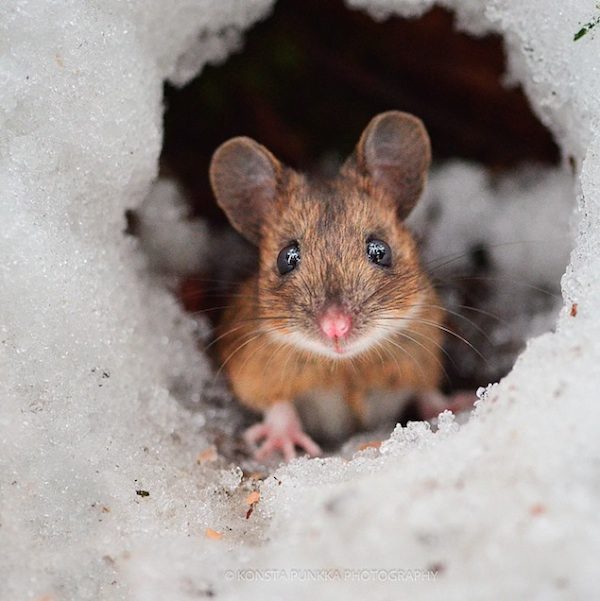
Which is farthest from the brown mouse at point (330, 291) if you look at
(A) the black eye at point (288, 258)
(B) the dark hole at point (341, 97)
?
(B) the dark hole at point (341, 97)

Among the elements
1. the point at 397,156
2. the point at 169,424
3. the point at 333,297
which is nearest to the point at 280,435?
the point at 169,424

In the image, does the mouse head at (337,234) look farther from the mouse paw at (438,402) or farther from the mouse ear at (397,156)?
the mouse paw at (438,402)

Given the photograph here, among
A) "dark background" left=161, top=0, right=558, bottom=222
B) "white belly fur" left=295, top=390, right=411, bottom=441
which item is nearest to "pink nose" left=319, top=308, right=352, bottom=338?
"white belly fur" left=295, top=390, right=411, bottom=441

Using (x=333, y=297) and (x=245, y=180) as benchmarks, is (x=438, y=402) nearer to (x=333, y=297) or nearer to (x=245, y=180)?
(x=333, y=297)

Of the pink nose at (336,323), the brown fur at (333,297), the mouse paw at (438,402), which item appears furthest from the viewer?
the mouse paw at (438,402)

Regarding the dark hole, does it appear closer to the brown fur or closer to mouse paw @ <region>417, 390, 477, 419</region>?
mouse paw @ <region>417, 390, 477, 419</region>

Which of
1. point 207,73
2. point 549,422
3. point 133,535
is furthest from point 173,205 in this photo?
point 549,422
